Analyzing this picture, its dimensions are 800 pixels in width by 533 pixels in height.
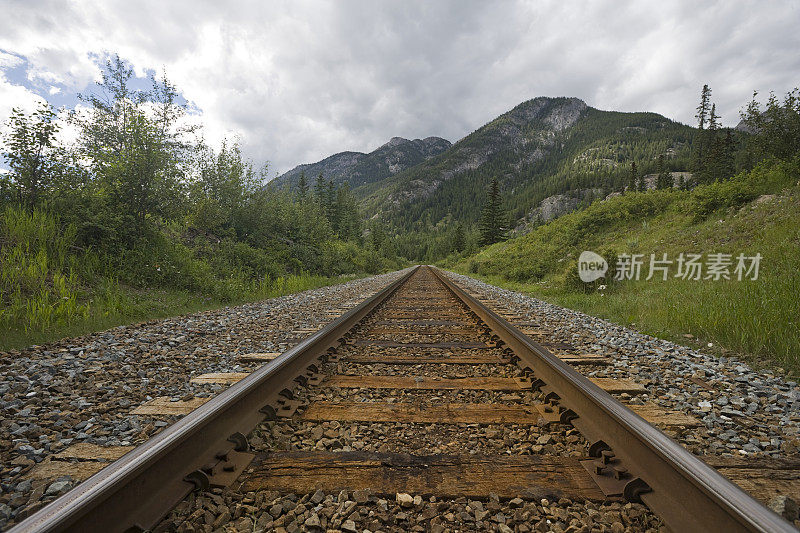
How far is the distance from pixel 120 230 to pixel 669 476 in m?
8.54

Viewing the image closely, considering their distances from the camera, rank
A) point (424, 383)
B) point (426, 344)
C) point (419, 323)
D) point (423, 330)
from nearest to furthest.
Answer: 1. point (424, 383)
2. point (426, 344)
3. point (423, 330)
4. point (419, 323)

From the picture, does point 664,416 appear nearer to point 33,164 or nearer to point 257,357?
point 257,357

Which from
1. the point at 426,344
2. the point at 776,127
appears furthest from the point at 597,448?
the point at 776,127

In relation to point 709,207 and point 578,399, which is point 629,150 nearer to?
point 709,207

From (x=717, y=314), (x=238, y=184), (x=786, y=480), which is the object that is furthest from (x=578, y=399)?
(x=238, y=184)

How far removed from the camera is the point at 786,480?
1.49 meters

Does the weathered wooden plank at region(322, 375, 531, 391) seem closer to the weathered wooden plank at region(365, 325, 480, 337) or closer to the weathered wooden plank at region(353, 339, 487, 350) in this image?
the weathered wooden plank at region(353, 339, 487, 350)

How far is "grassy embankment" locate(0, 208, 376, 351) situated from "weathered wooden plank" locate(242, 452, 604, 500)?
12.2ft

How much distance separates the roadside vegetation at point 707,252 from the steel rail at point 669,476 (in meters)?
2.43

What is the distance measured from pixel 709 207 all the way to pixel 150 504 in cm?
1448

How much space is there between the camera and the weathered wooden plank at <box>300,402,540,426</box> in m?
2.04

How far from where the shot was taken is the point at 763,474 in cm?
151

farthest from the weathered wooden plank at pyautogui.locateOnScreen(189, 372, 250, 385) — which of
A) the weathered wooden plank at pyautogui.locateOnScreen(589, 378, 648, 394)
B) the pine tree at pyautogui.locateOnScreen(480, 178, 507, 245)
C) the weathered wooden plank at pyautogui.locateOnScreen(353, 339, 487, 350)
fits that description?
the pine tree at pyautogui.locateOnScreen(480, 178, 507, 245)

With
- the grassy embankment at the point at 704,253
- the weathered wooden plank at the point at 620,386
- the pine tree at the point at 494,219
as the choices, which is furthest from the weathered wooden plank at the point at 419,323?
the pine tree at the point at 494,219
